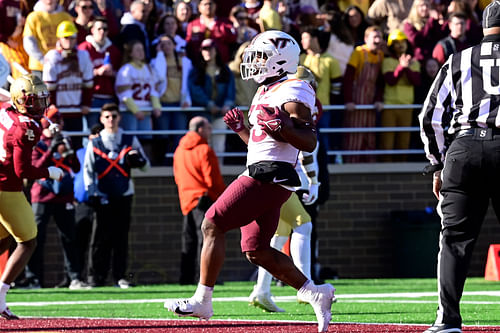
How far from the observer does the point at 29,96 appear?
8.98 m

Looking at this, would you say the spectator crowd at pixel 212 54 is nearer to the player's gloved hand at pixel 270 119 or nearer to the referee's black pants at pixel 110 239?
the referee's black pants at pixel 110 239

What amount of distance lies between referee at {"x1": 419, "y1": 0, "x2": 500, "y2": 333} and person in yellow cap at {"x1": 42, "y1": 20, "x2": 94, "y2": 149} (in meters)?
8.29

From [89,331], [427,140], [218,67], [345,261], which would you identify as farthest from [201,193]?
[427,140]

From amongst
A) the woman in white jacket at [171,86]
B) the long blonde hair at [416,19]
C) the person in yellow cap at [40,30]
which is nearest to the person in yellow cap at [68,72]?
the person in yellow cap at [40,30]

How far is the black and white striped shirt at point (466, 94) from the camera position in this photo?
6.65 m

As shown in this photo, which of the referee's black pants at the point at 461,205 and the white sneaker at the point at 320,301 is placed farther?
the white sneaker at the point at 320,301

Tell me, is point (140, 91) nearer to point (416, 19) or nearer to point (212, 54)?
point (212, 54)

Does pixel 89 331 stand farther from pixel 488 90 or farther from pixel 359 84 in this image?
pixel 359 84

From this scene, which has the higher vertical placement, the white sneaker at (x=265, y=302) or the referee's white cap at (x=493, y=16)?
the referee's white cap at (x=493, y=16)

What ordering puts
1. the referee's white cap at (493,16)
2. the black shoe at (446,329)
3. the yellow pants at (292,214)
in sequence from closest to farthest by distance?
the black shoe at (446,329) < the referee's white cap at (493,16) < the yellow pants at (292,214)

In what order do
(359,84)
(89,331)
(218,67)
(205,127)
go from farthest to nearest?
1. (359,84)
2. (218,67)
3. (205,127)
4. (89,331)

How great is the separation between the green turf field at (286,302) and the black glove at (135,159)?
4.84 ft

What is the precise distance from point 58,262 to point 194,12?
4.09 metres

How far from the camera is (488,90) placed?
667 centimetres
